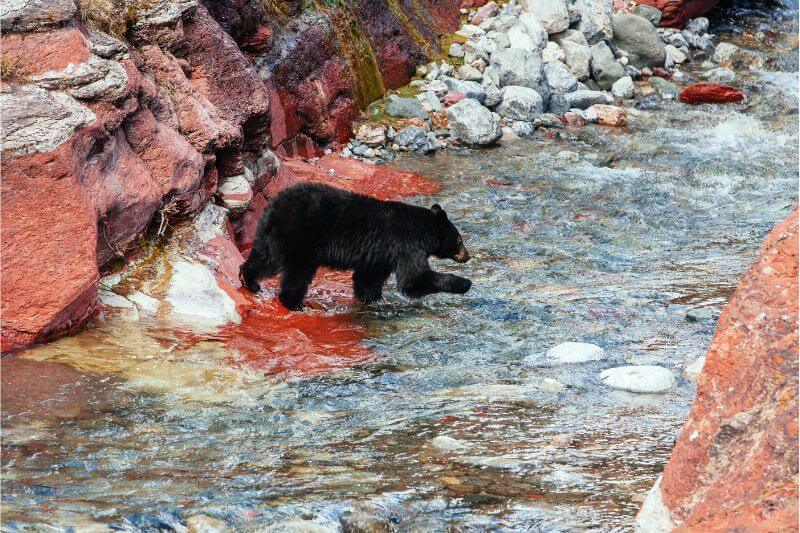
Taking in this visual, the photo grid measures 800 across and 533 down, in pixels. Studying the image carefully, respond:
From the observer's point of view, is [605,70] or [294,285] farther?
[605,70]

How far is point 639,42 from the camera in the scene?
19.3 meters

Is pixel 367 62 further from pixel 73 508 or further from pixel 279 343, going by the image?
pixel 73 508

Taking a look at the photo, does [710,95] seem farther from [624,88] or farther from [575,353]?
[575,353]

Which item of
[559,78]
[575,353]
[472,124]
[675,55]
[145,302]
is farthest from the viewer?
[675,55]

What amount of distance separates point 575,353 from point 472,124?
8310 mm

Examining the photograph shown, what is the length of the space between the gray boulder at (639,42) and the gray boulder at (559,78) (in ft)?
9.60

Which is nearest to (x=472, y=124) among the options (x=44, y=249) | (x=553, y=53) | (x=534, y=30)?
(x=553, y=53)

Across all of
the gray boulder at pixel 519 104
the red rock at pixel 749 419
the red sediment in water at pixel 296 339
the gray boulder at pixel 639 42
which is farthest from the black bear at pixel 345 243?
the gray boulder at pixel 639 42

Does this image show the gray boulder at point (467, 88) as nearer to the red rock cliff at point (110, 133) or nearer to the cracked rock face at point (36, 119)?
the red rock cliff at point (110, 133)

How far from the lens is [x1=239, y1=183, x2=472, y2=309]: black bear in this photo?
7566 mm

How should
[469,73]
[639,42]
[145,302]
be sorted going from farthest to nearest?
[639,42] → [469,73] → [145,302]

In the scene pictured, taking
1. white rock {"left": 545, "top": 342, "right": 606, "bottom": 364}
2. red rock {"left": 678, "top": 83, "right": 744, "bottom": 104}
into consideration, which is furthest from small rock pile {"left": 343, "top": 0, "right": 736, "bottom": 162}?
white rock {"left": 545, "top": 342, "right": 606, "bottom": 364}

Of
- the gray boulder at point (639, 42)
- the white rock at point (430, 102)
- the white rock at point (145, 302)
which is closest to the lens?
the white rock at point (145, 302)

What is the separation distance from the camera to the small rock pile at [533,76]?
14438mm
